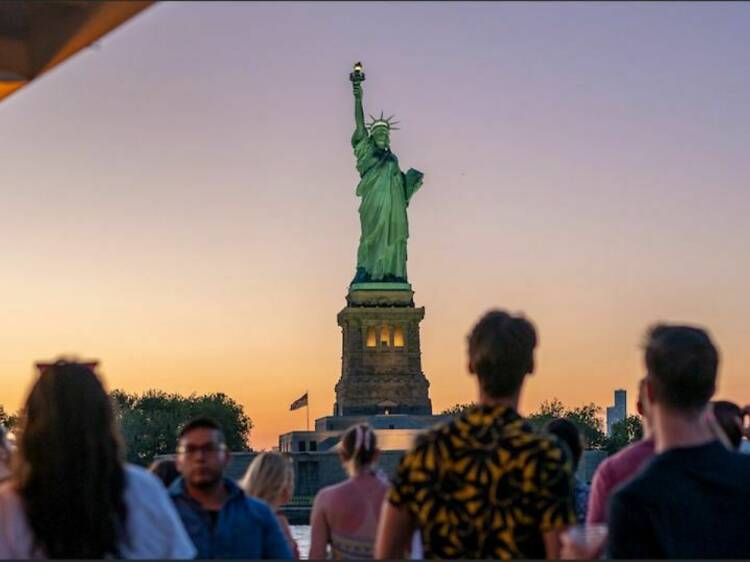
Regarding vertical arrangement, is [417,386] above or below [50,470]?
above

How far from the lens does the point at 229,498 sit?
23.0 ft

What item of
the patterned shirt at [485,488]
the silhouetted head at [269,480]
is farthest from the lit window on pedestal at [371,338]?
the patterned shirt at [485,488]

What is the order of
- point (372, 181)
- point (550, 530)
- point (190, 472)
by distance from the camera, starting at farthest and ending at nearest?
point (372, 181) → point (190, 472) → point (550, 530)

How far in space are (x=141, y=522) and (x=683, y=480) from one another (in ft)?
5.38

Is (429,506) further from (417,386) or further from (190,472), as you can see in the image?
(417,386)

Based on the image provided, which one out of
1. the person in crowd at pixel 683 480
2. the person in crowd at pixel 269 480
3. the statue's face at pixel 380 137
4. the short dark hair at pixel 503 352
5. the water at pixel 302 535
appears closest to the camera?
the person in crowd at pixel 683 480

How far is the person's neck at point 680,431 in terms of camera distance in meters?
4.95

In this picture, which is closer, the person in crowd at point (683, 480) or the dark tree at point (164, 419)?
the person in crowd at point (683, 480)

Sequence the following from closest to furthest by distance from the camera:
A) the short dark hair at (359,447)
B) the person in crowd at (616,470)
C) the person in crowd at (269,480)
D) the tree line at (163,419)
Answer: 1. the person in crowd at (616,470)
2. the short dark hair at (359,447)
3. the person in crowd at (269,480)
4. the tree line at (163,419)

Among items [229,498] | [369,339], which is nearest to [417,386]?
[369,339]

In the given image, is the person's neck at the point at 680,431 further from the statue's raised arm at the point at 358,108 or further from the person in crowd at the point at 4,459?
the statue's raised arm at the point at 358,108

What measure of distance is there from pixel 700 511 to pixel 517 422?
0.75 meters

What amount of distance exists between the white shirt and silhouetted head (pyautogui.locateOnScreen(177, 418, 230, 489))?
153cm

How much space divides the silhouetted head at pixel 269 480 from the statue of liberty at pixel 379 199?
5002 cm
